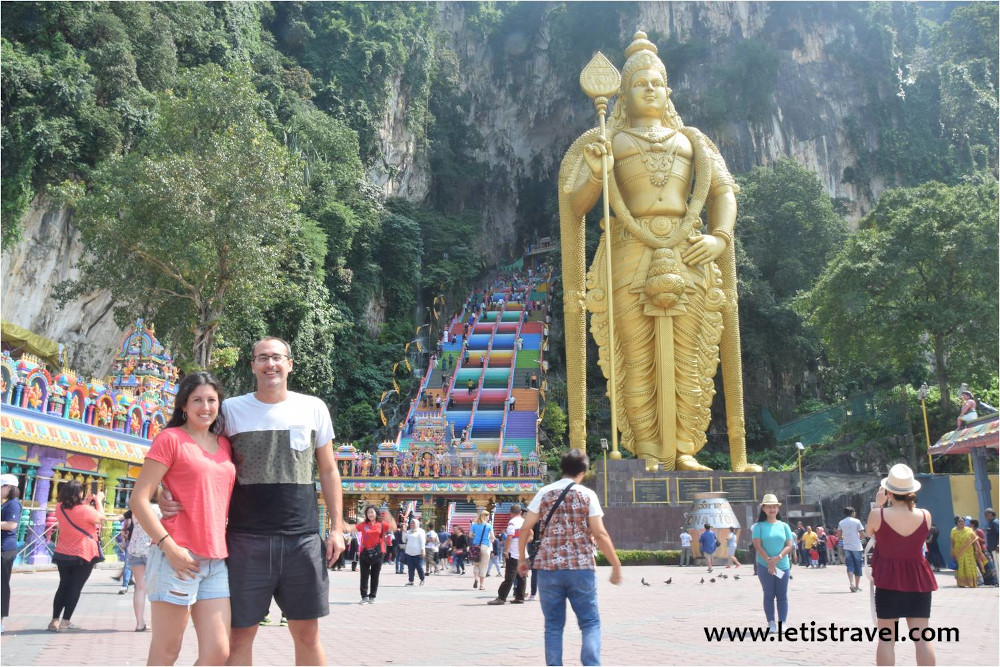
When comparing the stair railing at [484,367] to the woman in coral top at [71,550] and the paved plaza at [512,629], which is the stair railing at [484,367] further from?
the woman in coral top at [71,550]

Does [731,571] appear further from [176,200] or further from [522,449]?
[522,449]

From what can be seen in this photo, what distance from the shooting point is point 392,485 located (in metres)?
19.4

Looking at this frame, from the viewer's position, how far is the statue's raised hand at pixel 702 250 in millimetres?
13562

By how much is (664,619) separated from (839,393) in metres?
24.2

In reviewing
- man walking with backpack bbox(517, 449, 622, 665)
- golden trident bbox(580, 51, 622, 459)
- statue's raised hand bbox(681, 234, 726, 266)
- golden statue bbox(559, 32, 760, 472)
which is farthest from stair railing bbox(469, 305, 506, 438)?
man walking with backpack bbox(517, 449, 622, 665)

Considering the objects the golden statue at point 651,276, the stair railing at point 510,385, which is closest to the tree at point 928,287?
the golden statue at point 651,276

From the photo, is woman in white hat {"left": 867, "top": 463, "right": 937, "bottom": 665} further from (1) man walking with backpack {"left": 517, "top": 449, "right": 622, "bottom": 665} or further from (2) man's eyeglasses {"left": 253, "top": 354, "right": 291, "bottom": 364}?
(2) man's eyeglasses {"left": 253, "top": 354, "right": 291, "bottom": 364}

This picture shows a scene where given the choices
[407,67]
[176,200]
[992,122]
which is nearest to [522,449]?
[176,200]

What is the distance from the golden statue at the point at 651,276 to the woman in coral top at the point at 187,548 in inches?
437

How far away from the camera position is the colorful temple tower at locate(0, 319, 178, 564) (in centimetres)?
1092

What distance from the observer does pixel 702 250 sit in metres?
13.6

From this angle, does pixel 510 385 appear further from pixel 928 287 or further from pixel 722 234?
pixel 722 234

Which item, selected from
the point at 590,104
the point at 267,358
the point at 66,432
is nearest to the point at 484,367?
the point at 66,432

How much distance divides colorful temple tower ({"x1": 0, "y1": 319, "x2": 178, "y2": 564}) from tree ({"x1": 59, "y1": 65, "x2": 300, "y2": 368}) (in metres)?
1.83
